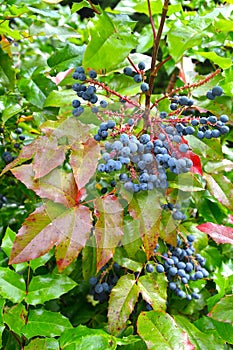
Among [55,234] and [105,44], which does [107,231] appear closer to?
[55,234]

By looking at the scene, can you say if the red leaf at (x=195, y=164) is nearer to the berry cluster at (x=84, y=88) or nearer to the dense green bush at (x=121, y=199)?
the dense green bush at (x=121, y=199)

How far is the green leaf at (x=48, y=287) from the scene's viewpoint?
90 centimetres

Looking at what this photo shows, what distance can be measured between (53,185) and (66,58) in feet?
1.43

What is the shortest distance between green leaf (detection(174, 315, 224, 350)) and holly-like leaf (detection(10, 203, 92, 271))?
0.33 meters

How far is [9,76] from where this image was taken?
1.26 meters

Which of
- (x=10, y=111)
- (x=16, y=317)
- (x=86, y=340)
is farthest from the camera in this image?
(x=10, y=111)

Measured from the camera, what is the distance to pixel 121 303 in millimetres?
908

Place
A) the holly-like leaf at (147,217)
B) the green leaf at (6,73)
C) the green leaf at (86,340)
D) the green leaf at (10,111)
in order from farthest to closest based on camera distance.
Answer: the green leaf at (6,73) → the green leaf at (10,111) → the holly-like leaf at (147,217) → the green leaf at (86,340)

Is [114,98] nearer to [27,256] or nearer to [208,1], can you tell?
[27,256]

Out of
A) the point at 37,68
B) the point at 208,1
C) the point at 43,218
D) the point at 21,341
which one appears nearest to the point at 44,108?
the point at 37,68

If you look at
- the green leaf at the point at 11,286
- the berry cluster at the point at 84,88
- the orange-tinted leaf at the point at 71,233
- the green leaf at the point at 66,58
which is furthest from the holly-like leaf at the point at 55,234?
the green leaf at the point at 66,58

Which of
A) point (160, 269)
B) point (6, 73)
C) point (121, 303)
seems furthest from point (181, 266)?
point (6, 73)

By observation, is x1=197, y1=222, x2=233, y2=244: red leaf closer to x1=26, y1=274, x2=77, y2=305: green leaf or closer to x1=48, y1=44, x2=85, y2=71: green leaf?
x1=26, y1=274, x2=77, y2=305: green leaf

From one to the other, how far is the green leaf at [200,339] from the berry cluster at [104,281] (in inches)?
6.8
